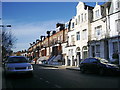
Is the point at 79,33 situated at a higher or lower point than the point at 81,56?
higher

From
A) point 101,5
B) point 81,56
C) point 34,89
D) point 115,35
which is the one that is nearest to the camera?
point 34,89

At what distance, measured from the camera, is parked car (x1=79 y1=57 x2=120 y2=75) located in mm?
14805

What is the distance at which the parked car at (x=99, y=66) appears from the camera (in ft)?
48.6

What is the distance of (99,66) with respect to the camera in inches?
616

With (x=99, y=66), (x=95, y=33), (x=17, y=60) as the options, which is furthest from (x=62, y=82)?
(x=95, y=33)

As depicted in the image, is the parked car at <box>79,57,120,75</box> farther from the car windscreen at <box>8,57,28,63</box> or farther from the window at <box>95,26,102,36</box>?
Answer: the window at <box>95,26,102,36</box>

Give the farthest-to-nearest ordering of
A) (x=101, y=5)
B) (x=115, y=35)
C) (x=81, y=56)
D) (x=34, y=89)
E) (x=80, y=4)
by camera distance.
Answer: (x=80, y=4) → (x=81, y=56) → (x=101, y=5) → (x=115, y=35) → (x=34, y=89)

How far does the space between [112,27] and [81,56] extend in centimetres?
845

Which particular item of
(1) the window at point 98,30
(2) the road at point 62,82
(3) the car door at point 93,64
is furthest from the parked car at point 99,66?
(1) the window at point 98,30

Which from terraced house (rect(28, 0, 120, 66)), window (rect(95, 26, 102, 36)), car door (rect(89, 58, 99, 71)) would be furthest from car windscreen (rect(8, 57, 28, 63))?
window (rect(95, 26, 102, 36))

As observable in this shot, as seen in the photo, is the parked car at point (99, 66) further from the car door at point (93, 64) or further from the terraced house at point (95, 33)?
the terraced house at point (95, 33)

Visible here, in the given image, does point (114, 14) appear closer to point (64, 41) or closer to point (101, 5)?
point (101, 5)

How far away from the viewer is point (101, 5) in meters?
28.2

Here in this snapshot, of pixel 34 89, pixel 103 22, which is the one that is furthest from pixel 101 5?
pixel 34 89
